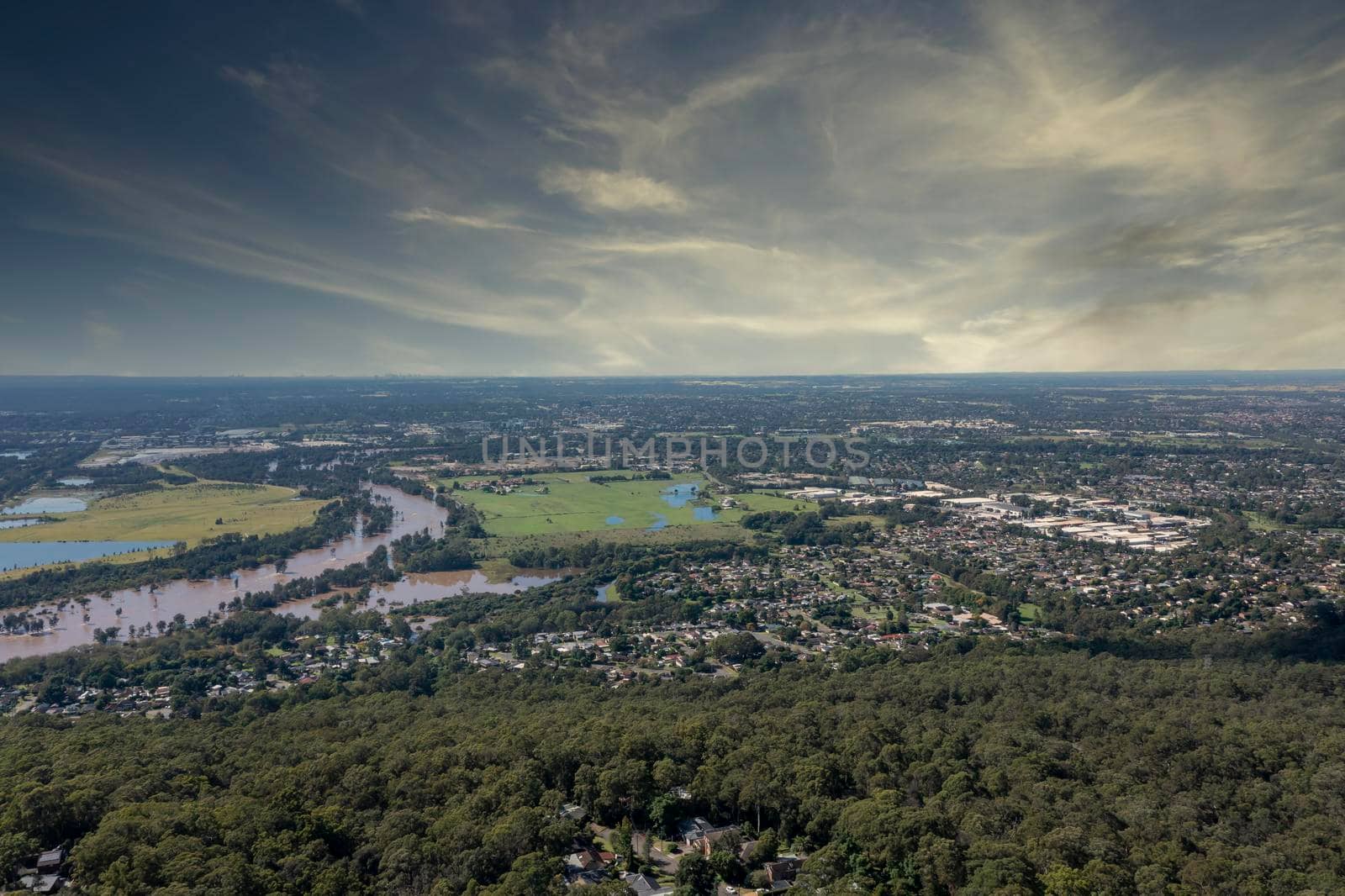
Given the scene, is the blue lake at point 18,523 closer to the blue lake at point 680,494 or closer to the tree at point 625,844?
the blue lake at point 680,494

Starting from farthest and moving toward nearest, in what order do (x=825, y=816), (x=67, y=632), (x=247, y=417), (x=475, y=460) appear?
(x=247, y=417) < (x=475, y=460) < (x=67, y=632) < (x=825, y=816)

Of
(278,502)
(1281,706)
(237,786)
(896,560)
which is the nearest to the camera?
(237,786)

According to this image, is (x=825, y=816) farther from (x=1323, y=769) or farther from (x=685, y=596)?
(x=685, y=596)

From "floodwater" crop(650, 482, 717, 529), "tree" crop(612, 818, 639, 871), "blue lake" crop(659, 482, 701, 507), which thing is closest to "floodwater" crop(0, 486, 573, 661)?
"floodwater" crop(650, 482, 717, 529)

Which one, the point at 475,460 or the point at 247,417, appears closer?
the point at 475,460

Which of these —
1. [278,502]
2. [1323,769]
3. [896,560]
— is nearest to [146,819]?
[1323,769]

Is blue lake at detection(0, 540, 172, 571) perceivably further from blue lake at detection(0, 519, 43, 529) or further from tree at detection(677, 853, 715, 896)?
tree at detection(677, 853, 715, 896)

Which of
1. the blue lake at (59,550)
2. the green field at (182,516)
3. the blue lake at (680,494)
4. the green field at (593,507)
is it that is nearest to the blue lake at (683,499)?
the blue lake at (680,494)

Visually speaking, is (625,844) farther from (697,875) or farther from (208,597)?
(208,597)
